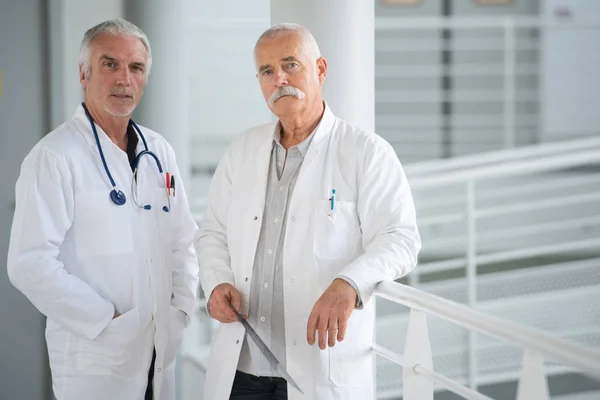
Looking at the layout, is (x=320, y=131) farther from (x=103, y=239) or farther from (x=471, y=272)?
(x=471, y=272)

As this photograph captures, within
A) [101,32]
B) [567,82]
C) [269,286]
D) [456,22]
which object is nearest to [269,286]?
[269,286]

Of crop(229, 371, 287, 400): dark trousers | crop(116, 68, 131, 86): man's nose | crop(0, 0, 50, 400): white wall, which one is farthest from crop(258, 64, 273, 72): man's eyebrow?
crop(0, 0, 50, 400): white wall

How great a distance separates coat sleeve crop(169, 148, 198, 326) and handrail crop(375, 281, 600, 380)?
37 centimetres

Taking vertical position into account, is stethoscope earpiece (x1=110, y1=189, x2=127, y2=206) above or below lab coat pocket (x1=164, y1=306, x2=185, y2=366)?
above

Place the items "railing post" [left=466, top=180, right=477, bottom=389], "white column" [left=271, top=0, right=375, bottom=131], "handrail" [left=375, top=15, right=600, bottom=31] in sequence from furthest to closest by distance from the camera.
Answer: "handrail" [left=375, top=15, right=600, bottom=31] < "railing post" [left=466, top=180, right=477, bottom=389] < "white column" [left=271, top=0, right=375, bottom=131]

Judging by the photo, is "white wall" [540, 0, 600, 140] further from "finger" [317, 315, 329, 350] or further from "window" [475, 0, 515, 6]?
"finger" [317, 315, 329, 350]

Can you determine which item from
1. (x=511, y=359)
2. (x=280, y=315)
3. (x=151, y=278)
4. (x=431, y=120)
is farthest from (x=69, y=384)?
(x=431, y=120)

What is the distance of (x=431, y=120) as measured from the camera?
18.2ft

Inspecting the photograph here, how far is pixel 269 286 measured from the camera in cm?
110

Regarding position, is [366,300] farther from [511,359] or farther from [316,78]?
[511,359]

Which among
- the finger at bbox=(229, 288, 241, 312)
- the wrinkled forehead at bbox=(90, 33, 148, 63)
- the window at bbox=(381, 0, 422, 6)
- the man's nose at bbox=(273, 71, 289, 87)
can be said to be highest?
the window at bbox=(381, 0, 422, 6)

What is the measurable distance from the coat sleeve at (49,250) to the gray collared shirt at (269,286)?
0.73 ft

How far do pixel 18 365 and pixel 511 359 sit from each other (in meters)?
1.62

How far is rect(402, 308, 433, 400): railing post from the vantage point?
1.07m
